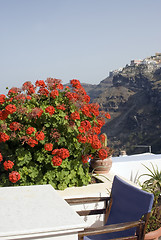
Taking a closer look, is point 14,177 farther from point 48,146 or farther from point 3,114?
point 3,114

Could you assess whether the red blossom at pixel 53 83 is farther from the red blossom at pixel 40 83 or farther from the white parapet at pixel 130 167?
the white parapet at pixel 130 167

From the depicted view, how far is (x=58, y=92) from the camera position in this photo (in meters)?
3.59

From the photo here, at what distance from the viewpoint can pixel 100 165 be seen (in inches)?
166

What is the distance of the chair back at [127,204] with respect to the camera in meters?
2.19

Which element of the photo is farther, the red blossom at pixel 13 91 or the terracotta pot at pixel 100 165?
the terracotta pot at pixel 100 165

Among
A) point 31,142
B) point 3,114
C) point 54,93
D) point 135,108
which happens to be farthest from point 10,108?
point 135,108

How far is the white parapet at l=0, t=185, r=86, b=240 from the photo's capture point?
1.67 m

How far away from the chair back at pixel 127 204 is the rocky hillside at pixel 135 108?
63279mm

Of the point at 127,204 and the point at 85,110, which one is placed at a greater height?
the point at 85,110

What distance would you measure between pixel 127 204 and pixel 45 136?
1345mm

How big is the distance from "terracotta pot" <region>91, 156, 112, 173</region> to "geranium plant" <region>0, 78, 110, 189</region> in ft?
1.85

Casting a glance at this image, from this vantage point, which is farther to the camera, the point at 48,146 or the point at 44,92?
the point at 44,92

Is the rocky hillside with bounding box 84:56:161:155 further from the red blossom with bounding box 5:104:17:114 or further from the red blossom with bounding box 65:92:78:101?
the red blossom with bounding box 5:104:17:114

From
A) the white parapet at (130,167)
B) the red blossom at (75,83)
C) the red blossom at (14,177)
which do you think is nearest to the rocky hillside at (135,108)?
the white parapet at (130,167)
